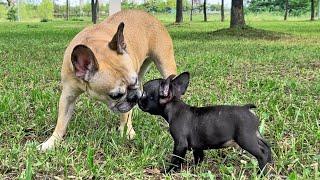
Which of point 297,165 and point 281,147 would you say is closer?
point 297,165

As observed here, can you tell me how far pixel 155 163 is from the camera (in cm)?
384

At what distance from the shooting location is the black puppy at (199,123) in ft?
11.7

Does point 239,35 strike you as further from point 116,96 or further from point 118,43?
point 116,96

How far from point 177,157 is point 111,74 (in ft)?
3.04

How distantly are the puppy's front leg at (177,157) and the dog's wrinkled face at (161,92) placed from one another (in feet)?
1.10

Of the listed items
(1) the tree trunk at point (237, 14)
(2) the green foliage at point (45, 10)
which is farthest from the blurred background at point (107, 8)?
(1) the tree trunk at point (237, 14)

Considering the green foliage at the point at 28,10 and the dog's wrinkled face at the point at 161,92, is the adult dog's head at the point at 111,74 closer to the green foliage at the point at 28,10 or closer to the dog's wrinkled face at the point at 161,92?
the dog's wrinkled face at the point at 161,92

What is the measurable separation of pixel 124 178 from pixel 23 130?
1636 mm

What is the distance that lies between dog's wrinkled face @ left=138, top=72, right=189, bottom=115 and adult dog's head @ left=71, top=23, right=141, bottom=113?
306mm

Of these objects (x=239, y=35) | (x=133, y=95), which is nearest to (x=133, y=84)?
(x=133, y=95)

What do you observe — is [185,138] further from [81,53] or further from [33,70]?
[33,70]

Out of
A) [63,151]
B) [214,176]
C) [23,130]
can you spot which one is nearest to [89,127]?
[23,130]

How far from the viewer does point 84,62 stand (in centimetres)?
421

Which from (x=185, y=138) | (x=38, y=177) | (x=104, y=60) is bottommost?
(x=38, y=177)
